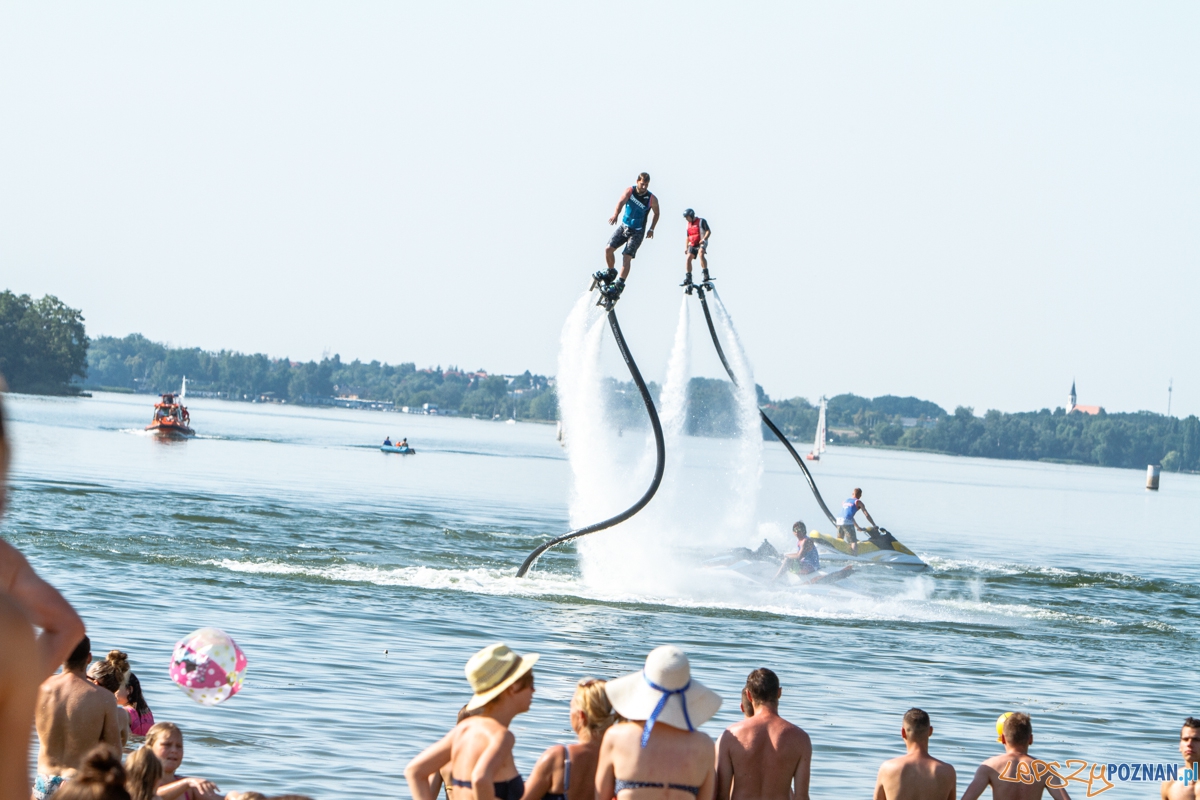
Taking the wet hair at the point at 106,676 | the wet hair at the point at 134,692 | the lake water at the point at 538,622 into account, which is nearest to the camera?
the wet hair at the point at 106,676

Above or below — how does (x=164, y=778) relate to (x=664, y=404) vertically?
below

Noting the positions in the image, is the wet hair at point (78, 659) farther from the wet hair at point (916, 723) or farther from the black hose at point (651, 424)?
the black hose at point (651, 424)

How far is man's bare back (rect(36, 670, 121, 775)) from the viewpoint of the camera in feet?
28.0

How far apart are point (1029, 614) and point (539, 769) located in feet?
85.0

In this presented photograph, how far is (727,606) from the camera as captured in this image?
28.2m

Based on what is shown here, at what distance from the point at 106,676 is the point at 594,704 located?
3.76m

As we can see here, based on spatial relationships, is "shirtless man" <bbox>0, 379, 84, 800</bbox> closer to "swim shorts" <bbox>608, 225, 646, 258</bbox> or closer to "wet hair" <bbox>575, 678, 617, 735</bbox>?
"wet hair" <bbox>575, 678, 617, 735</bbox>

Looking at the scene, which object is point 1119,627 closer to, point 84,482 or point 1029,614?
point 1029,614

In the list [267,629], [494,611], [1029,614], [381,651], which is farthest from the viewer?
[1029,614]

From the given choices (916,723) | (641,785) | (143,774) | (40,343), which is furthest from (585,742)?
(40,343)

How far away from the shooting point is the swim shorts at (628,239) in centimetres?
2152

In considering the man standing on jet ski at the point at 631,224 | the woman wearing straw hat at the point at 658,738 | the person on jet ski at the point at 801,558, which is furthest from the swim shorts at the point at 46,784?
the person on jet ski at the point at 801,558

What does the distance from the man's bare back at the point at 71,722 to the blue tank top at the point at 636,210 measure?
45.5 feet

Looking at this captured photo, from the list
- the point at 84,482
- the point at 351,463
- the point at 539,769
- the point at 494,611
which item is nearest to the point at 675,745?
the point at 539,769
